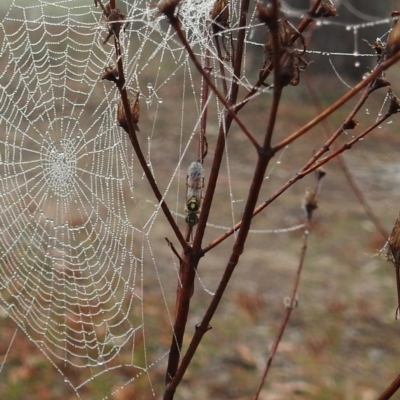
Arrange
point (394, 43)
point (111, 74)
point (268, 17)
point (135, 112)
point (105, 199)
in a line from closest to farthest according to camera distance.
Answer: point (268, 17)
point (394, 43)
point (111, 74)
point (135, 112)
point (105, 199)

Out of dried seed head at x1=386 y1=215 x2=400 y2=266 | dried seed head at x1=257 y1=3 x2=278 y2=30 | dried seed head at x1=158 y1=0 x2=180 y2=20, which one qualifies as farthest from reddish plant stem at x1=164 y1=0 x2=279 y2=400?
dried seed head at x1=386 y1=215 x2=400 y2=266

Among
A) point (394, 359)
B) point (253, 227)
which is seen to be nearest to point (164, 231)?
point (253, 227)

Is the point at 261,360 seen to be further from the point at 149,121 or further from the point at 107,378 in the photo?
the point at 149,121

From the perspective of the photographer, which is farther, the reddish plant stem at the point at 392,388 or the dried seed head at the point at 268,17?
the reddish plant stem at the point at 392,388

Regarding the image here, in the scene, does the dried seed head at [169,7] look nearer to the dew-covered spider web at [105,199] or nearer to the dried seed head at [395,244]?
the dew-covered spider web at [105,199]

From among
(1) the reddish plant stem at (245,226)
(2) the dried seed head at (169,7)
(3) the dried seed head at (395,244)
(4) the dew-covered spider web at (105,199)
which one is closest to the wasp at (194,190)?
(4) the dew-covered spider web at (105,199)

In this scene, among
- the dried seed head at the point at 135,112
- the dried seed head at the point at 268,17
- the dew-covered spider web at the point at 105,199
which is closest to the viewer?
the dried seed head at the point at 268,17

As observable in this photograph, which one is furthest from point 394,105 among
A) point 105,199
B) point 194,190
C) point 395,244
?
point 105,199

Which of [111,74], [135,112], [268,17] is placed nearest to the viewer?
[268,17]

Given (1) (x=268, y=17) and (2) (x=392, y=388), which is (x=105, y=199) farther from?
(1) (x=268, y=17)
